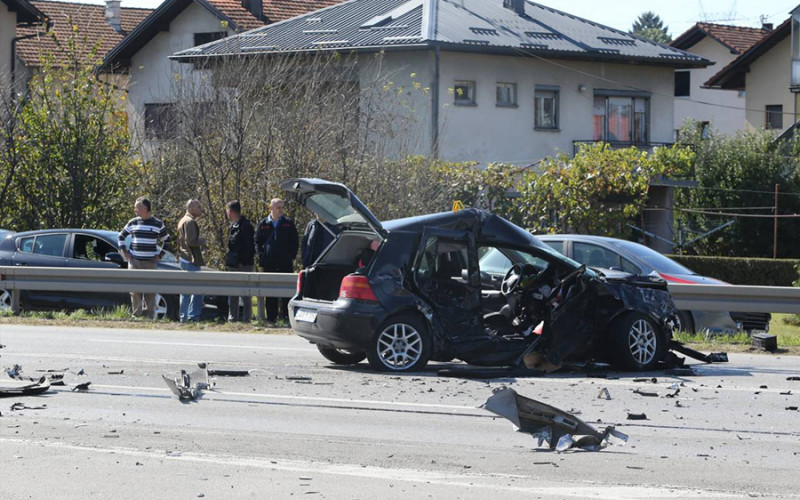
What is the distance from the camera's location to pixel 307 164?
23.0 meters

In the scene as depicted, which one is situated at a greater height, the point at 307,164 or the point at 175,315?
the point at 307,164

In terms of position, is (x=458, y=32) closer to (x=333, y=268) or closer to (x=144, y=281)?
(x=144, y=281)

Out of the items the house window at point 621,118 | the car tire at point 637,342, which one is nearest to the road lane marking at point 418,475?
the car tire at point 637,342

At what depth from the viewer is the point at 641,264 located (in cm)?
1656

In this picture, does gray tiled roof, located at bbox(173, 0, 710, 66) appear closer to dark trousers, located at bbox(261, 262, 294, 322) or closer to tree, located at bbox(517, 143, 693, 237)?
Answer: tree, located at bbox(517, 143, 693, 237)

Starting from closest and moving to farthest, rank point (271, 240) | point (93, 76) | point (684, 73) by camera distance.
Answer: point (271, 240)
point (93, 76)
point (684, 73)

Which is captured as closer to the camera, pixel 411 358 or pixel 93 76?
pixel 411 358

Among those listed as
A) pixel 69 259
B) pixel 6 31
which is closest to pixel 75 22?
pixel 6 31

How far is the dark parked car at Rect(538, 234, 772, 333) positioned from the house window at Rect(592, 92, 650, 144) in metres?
24.3

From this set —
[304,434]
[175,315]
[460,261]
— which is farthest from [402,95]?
[304,434]

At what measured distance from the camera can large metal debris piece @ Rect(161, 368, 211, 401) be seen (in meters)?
10.2

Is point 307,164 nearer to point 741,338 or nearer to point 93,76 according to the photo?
point 93,76

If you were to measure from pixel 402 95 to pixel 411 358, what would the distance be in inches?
952

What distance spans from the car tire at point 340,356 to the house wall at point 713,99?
5847 cm
